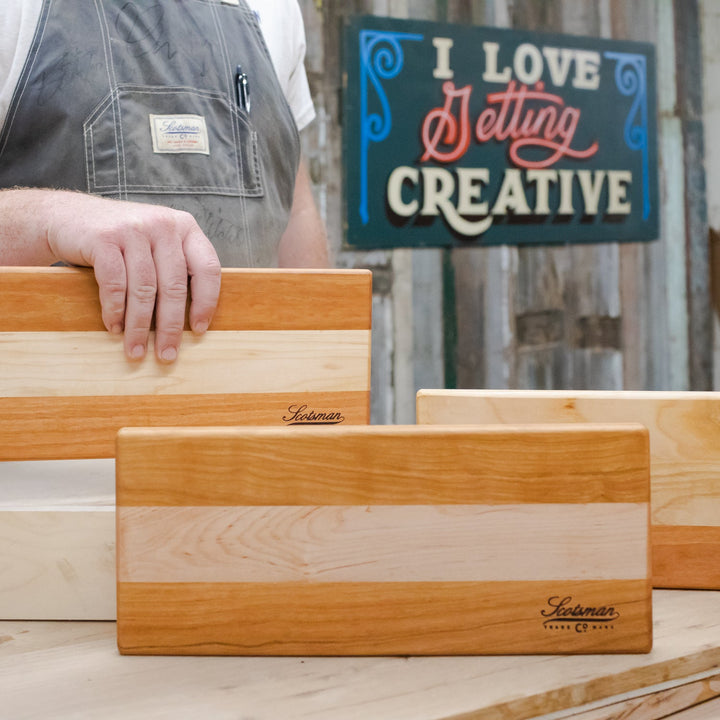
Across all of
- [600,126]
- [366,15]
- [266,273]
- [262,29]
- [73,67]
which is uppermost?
Result: [366,15]

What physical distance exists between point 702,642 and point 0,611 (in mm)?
591

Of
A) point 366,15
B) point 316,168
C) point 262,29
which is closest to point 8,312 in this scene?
point 262,29

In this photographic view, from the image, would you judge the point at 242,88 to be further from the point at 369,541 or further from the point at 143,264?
the point at 369,541

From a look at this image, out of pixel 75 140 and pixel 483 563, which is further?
pixel 75 140

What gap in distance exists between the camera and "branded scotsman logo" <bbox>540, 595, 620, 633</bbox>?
0.67m

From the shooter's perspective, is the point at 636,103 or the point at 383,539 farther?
the point at 636,103

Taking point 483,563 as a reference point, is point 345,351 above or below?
above

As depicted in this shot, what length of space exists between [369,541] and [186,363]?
0.33 metres

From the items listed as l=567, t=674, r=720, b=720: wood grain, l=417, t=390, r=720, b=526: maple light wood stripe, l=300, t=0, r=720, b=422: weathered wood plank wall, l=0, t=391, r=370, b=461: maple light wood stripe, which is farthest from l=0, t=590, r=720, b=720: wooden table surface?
l=300, t=0, r=720, b=422: weathered wood plank wall

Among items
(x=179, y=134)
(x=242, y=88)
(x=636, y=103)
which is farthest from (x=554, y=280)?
(x=179, y=134)

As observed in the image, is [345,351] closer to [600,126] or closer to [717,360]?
[600,126]

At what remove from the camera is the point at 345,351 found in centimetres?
94

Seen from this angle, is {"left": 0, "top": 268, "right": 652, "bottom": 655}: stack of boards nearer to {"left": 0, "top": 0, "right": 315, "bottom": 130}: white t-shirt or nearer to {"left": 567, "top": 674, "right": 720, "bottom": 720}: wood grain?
{"left": 567, "top": 674, "right": 720, "bottom": 720}: wood grain

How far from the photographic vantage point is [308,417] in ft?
3.08
